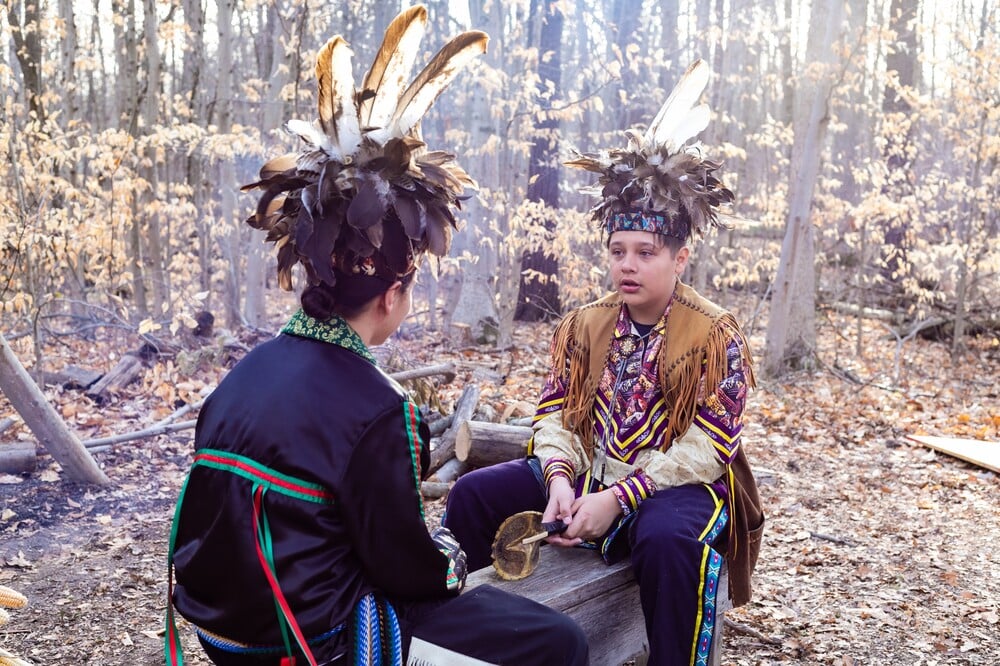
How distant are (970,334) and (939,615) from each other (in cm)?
787

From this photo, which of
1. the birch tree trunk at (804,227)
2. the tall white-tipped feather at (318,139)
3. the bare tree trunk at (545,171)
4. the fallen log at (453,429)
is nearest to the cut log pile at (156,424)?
the fallen log at (453,429)

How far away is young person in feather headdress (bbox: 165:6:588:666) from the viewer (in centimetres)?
181

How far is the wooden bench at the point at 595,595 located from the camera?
105 inches

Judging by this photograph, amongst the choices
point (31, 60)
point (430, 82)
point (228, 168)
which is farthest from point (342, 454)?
point (228, 168)

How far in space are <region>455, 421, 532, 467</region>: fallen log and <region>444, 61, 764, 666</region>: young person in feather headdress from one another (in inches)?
50.7

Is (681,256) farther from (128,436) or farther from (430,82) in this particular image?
(128,436)

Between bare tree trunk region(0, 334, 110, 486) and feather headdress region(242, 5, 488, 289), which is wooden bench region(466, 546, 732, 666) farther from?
bare tree trunk region(0, 334, 110, 486)

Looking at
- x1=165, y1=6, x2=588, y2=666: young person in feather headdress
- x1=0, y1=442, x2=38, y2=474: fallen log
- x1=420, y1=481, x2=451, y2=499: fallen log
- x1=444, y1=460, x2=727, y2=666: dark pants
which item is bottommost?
x1=420, y1=481, x2=451, y2=499: fallen log

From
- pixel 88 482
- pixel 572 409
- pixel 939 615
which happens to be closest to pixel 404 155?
pixel 572 409

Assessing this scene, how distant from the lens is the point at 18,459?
4914 mm

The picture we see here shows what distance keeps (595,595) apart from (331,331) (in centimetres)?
136

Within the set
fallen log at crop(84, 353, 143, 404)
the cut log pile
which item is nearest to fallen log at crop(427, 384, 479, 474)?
→ the cut log pile

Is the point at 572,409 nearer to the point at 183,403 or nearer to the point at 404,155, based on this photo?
the point at 404,155

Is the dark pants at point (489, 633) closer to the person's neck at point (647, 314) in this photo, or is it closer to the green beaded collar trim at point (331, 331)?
the green beaded collar trim at point (331, 331)
